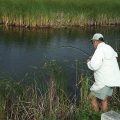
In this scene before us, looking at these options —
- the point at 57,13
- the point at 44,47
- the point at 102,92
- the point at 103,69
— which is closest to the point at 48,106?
the point at 102,92

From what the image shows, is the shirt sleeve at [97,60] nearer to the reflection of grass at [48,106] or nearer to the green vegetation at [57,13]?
the reflection of grass at [48,106]

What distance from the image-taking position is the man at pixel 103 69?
22.3 feet

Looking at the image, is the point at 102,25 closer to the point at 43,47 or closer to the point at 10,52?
the point at 43,47

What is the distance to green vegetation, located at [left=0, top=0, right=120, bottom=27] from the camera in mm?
19359

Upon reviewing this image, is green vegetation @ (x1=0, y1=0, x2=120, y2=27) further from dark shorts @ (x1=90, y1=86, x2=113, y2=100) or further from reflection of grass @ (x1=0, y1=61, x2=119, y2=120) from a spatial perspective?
dark shorts @ (x1=90, y1=86, x2=113, y2=100)

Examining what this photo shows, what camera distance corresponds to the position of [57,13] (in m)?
19.7

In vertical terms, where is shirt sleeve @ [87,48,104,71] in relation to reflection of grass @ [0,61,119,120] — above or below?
above

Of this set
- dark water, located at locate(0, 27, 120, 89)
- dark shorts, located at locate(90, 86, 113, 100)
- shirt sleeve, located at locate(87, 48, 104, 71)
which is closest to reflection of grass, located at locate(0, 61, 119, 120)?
dark shorts, located at locate(90, 86, 113, 100)

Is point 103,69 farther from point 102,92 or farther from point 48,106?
point 48,106

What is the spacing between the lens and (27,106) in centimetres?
720

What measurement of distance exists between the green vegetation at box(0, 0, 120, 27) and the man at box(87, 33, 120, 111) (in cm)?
1264

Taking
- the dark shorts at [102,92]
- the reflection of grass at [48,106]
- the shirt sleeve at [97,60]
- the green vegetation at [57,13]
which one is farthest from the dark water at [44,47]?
the shirt sleeve at [97,60]

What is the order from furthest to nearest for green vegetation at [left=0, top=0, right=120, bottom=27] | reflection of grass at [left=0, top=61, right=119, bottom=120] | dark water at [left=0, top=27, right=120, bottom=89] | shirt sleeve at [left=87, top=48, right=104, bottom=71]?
green vegetation at [left=0, top=0, right=120, bottom=27] < dark water at [left=0, top=27, right=120, bottom=89] < reflection of grass at [left=0, top=61, right=119, bottom=120] < shirt sleeve at [left=87, top=48, right=104, bottom=71]

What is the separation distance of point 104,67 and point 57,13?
42.8ft
